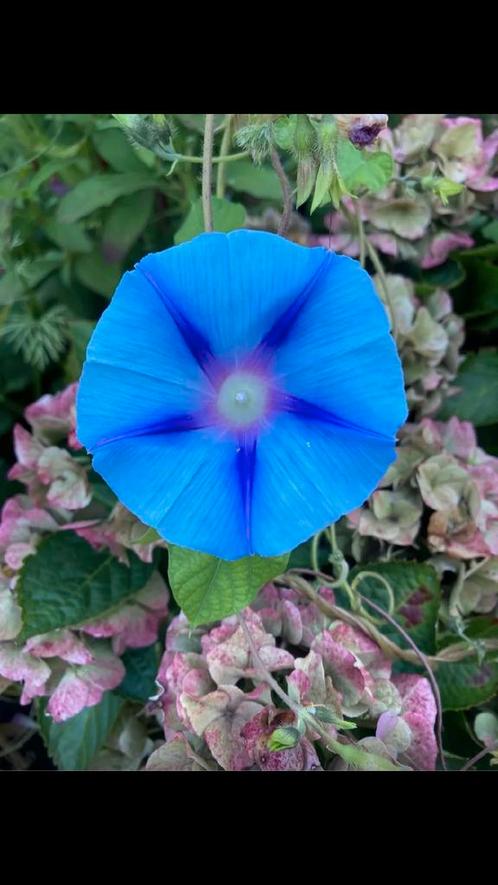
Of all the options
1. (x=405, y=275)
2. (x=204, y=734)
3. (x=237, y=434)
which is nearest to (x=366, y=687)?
(x=204, y=734)

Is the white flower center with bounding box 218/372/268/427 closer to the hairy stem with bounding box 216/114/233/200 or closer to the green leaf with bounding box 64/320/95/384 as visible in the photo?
the hairy stem with bounding box 216/114/233/200

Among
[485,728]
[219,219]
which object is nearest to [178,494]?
[219,219]

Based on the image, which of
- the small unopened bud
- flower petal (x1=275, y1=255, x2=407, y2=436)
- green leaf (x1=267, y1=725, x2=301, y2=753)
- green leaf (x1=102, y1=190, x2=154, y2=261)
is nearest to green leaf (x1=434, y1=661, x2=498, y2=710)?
green leaf (x1=267, y1=725, x2=301, y2=753)

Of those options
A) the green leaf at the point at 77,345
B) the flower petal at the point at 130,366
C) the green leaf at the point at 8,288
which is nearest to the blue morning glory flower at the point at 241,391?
the flower petal at the point at 130,366

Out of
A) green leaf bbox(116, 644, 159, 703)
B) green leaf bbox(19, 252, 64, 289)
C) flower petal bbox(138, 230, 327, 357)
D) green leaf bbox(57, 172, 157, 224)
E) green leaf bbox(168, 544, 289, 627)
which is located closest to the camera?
flower petal bbox(138, 230, 327, 357)

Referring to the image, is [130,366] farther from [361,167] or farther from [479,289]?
[479,289]

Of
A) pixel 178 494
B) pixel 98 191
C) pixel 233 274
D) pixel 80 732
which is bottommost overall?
pixel 80 732
